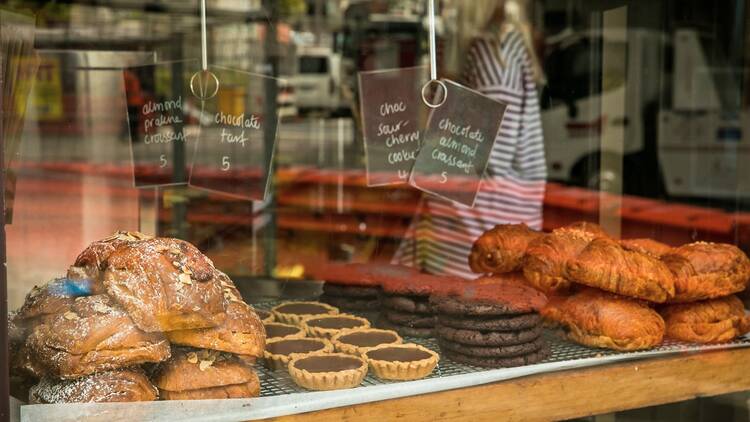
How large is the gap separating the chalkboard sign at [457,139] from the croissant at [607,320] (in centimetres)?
68

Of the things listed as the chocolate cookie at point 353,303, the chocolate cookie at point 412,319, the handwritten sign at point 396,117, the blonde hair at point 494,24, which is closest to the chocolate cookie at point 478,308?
the chocolate cookie at point 412,319

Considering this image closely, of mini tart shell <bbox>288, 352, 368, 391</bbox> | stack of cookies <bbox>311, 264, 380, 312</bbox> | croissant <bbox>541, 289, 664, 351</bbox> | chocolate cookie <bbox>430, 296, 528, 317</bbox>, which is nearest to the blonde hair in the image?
stack of cookies <bbox>311, 264, 380, 312</bbox>

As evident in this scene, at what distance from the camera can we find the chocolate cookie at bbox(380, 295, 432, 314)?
278 cm

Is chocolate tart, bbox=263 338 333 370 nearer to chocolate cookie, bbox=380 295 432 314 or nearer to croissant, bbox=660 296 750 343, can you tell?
chocolate cookie, bbox=380 295 432 314

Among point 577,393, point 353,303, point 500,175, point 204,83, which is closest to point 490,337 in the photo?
point 577,393

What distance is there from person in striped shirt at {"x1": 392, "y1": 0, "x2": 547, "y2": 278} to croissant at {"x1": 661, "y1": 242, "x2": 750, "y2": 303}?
81cm

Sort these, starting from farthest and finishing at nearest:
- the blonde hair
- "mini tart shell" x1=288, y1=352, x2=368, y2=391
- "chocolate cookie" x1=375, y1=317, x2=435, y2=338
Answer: the blonde hair, "chocolate cookie" x1=375, y1=317, x2=435, y2=338, "mini tart shell" x1=288, y1=352, x2=368, y2=391

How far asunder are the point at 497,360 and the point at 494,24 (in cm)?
211

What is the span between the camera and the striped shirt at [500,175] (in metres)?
3.73

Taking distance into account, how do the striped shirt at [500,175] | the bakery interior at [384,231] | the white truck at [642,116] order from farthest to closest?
1. the white truck at [642,116]
2. the striped shirt at [500,175]
3. the bakery interior at [384,231]

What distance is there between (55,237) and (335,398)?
1.93 m

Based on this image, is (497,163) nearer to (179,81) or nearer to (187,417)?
(179,81)

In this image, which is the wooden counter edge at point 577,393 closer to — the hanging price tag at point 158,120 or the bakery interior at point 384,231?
the bakery interior at point 384,231

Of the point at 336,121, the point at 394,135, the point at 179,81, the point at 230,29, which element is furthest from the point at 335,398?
the point at 336,121
